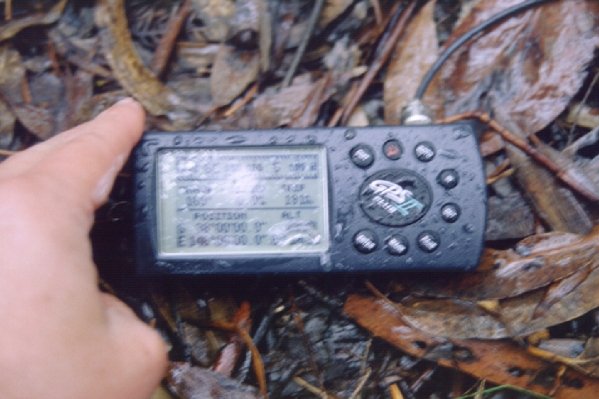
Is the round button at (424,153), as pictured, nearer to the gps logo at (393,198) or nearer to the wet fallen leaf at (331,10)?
the gps logo at (393,198)

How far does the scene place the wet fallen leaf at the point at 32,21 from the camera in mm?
1729

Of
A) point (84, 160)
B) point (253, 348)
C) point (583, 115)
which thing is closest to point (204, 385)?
point (253, 348)

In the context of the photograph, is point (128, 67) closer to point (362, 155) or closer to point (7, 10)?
point (7, 10)

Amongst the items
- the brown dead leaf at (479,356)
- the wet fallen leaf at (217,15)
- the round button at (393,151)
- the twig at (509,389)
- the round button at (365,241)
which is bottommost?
the twig at (509,389)

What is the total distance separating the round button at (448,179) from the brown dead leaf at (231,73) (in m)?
0.51

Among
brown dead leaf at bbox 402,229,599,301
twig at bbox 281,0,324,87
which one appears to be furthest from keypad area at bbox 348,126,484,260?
twig at bbox 281,0,324,87

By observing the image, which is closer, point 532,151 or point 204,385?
point 204,385

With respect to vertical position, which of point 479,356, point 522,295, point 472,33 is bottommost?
point 479,356

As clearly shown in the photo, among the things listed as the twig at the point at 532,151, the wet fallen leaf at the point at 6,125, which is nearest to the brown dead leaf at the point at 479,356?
the twig at the point at 532,151

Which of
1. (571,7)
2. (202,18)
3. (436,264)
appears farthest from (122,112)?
(571,7)

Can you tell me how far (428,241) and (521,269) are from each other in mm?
222

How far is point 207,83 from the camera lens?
68.7 inches

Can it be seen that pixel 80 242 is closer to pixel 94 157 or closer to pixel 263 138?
pixel 94 157

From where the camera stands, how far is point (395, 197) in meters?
1.48
